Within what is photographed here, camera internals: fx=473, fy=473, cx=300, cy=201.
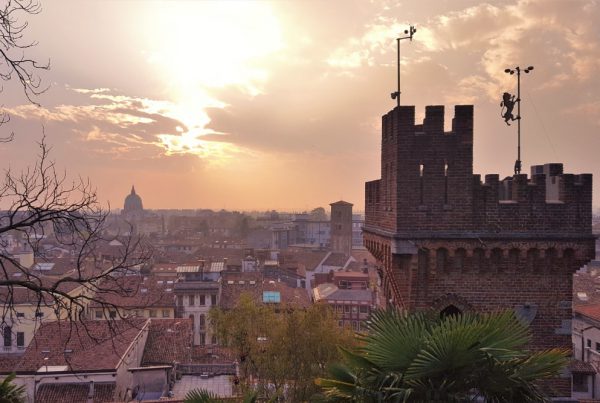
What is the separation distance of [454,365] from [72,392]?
892 inches

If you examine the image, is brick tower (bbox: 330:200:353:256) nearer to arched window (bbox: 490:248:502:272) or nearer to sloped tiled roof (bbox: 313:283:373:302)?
sloped tiled roof (bbox: 313:283:373:302)

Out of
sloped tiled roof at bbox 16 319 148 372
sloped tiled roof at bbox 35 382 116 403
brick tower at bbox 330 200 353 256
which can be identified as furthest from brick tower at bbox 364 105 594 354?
brick tower at bbox 330 200 353 256

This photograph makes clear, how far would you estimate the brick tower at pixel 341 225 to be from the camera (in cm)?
10388

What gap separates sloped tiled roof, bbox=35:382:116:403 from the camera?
A: 22.6 m

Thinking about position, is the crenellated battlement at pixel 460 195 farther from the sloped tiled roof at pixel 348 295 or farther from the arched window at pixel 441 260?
the sloped tiled roof at pixel 348 295

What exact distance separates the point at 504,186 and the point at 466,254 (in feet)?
8.10

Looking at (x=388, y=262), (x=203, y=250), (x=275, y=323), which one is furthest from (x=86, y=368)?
(x=203, y=250)

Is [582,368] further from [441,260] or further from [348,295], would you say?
[348,295]

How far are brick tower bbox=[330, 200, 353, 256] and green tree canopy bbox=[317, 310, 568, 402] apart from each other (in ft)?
320

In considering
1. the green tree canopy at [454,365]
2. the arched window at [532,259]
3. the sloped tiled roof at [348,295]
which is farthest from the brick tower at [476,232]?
the sloped tiled roof at [348,295]

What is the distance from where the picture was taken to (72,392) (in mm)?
22953

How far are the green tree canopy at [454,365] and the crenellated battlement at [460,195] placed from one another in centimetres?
354

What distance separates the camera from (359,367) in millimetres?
6633

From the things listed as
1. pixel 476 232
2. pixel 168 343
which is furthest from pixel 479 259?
pixel 168 343
